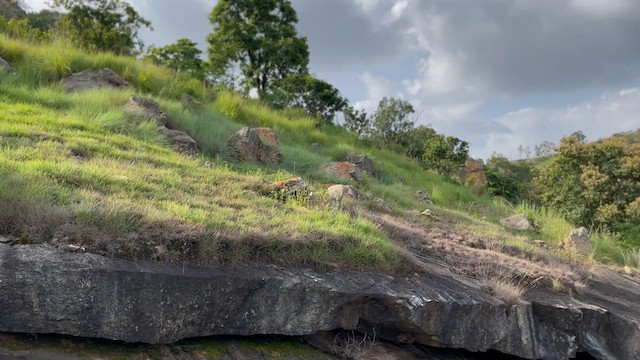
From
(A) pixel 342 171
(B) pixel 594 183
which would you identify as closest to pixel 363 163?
(A) pixel 342 171

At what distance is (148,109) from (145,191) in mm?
4321

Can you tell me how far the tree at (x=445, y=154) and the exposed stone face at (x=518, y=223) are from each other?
7322 millimetres

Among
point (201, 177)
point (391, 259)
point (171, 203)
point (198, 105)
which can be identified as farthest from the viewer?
point (198, 105)

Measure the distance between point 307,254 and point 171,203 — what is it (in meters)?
1.18

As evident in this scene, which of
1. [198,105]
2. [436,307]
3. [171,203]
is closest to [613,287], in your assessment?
[436,307]

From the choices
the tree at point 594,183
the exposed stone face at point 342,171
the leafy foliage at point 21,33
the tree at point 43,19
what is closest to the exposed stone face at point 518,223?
the tree at point 594,183

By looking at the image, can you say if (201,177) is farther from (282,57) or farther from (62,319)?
(282,57)

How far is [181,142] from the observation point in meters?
8.27

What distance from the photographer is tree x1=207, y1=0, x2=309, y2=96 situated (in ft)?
64.3

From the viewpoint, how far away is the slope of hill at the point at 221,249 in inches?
135

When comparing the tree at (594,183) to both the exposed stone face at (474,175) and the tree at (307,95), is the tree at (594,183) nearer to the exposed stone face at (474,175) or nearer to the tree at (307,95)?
the exposed stone face at (474,175)

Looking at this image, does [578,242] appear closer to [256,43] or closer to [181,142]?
[181,142]

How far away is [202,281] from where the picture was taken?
364cm

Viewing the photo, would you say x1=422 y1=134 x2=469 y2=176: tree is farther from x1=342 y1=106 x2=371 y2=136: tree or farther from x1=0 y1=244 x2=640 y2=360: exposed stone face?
→ x1=0 y1=244 x2=640 y2=360: exposed stone face
